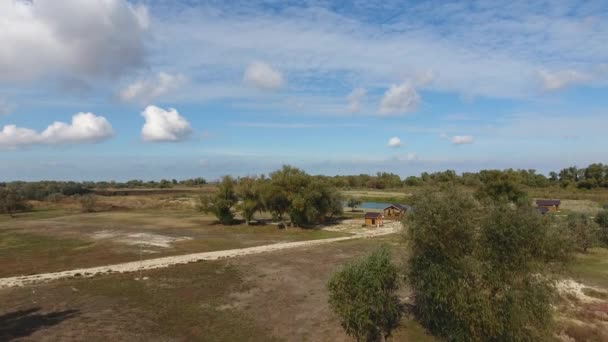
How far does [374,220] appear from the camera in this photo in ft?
197

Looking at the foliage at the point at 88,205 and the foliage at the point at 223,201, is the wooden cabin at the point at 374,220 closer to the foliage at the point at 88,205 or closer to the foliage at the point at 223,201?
the foliage at the point at 223,201

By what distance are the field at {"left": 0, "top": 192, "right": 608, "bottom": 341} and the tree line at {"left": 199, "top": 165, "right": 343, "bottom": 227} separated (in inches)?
426

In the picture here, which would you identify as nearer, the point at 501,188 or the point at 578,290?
the point at 578,290

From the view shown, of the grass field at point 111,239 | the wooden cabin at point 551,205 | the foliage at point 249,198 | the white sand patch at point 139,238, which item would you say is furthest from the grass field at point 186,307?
the wooden cabin at point 551,205

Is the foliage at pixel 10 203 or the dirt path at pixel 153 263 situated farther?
the foliage at pixel 10 203

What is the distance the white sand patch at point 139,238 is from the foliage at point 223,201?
1173 centimetres

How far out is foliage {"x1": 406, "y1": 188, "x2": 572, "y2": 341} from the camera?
52.5 feet

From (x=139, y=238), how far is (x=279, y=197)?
19587 millimetres

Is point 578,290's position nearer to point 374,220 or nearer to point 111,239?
point 374,220

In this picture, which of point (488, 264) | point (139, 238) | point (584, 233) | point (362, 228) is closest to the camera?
point (488, 264)

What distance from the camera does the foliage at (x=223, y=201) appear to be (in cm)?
6150

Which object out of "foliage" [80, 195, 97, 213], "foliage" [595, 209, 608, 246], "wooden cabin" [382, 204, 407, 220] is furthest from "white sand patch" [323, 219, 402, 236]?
"foliage" [80, 195, 97, 213]

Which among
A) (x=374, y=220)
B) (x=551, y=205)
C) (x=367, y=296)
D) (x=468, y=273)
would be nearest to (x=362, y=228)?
(x=374, y=220)

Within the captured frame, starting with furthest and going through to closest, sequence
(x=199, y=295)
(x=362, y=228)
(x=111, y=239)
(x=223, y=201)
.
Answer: (x=223, y=201)
(x=362, y=228)
(x=111, y=239)
(x=199, y=295)
